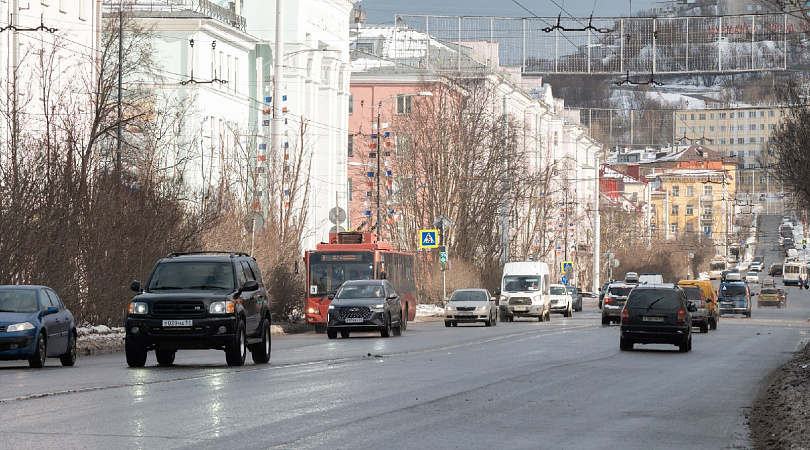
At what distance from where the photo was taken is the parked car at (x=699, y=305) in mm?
48156

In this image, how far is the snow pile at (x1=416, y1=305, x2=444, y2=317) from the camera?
61.4 meters

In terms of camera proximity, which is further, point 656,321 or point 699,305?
point 699,305

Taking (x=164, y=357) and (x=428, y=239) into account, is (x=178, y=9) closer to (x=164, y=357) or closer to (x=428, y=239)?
(x=428, y=239)

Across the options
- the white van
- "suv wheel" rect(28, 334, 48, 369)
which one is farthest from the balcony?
"suv wheel" rect(28, 334, 48, 369)

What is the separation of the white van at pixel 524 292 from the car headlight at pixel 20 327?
37.8 m

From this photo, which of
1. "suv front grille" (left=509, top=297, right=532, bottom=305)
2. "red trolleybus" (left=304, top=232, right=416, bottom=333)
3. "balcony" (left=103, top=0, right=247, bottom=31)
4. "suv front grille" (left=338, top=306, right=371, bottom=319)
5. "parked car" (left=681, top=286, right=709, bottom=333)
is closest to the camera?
"suv front grille" (left=338, top=306, right=371, bottom=319)

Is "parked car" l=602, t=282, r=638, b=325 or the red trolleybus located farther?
"parked car" l=602, t=282, r=638, b=325

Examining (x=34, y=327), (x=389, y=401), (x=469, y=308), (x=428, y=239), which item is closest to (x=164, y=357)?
(x=34, y=327)

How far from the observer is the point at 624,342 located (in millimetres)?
34406

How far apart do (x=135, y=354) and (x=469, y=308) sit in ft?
92.3

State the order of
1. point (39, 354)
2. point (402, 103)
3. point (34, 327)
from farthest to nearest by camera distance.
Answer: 1. point (402, 103)
2. point (39, 354)
3. point (34, 327)

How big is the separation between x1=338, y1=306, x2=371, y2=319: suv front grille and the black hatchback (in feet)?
25.7

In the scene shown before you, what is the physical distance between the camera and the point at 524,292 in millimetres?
61312

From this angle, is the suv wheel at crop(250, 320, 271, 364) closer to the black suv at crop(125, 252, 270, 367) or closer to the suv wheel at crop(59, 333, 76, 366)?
the black suv at crop(125, 252, 270, 367)
